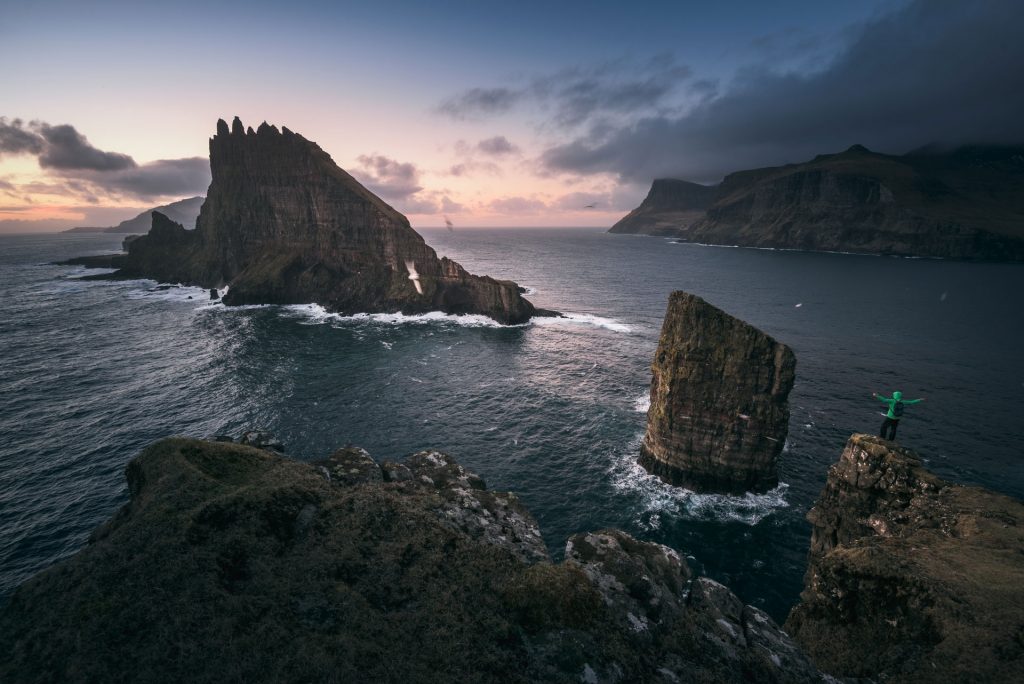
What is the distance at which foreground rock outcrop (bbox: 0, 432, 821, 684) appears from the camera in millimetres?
13891

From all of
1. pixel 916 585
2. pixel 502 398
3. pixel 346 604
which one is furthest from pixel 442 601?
pixel 502 398

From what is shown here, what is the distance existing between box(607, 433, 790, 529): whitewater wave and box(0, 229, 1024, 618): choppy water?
0.56ft

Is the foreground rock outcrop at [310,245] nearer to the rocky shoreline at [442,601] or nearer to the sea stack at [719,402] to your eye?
the sea stack at [719,402]

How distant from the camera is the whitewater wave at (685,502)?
35.1 metres

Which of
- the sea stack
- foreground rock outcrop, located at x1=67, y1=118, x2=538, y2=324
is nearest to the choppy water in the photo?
the sea stack

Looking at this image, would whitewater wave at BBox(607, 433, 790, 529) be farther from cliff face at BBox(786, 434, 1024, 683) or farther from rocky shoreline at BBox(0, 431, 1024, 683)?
rocky shoreline at BBox(0, 431, 1024, 683)

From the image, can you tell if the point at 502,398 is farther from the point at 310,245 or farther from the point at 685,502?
the point at 310,245

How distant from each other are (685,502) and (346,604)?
3025 cm

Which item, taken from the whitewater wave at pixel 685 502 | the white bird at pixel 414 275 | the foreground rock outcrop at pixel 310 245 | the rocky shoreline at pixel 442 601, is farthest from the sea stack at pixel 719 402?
the white bird at pixel 414 275

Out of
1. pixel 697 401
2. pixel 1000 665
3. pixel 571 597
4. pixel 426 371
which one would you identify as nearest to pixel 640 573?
pixel 571 597

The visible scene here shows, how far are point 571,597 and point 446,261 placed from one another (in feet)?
318

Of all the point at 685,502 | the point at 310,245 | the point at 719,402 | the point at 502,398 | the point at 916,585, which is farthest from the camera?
the point at 310,245

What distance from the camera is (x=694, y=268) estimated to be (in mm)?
176875

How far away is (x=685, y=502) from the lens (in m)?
37.0
